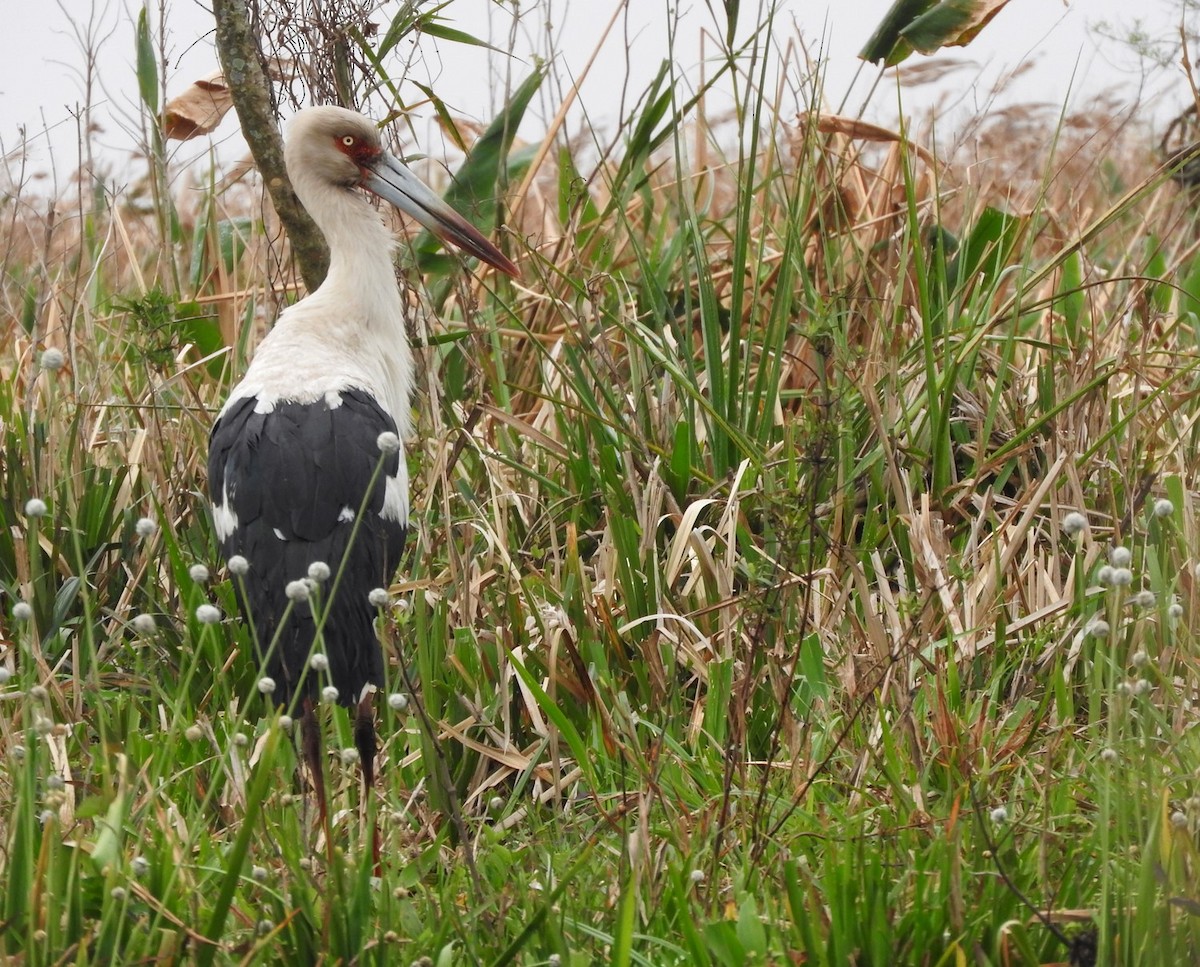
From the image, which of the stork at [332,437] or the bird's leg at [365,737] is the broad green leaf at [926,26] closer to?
the stork at [332,437]

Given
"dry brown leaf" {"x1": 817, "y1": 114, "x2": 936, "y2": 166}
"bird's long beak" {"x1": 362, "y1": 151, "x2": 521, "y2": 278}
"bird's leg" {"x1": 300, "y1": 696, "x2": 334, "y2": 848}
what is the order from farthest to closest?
"dry brown leaf" {"x1": 817, "y1": 114, "x2": 936, "y2": 166}, "bird's long beak" {"x1": 362, "y1": 151, "x2": 521, "y2": 278}, "bird's leg" {"x1": 300, "y1": 696, "x2": 334, "y2": 848}

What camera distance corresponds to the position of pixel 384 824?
2750 mm

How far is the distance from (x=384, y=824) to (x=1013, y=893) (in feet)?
4.01

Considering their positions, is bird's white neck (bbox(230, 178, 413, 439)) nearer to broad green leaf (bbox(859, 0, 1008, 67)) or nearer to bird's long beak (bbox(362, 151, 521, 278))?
bird's long beak (bbox(362, 151, 521, 278))

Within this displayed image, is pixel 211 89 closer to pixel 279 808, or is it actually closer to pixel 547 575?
pixel 547 575

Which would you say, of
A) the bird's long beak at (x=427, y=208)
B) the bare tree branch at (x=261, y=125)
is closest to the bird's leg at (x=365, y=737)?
the bird's long beak at (x=427, y=208)

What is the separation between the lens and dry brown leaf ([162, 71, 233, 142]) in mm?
4395

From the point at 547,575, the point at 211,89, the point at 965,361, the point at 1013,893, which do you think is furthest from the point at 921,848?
the point at 211,89

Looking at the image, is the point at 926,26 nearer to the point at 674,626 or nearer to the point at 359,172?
the point at 359,172

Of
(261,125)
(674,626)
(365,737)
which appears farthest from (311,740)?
(261,125)

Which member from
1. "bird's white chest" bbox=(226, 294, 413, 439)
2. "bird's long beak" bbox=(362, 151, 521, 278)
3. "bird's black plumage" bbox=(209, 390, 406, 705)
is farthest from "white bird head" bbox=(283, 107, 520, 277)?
"bird's black plumage" bbox=(209, 390, 406, 705)

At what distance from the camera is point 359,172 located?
13.1 feet

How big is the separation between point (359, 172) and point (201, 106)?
2.56 ft

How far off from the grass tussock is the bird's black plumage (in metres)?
0.13
